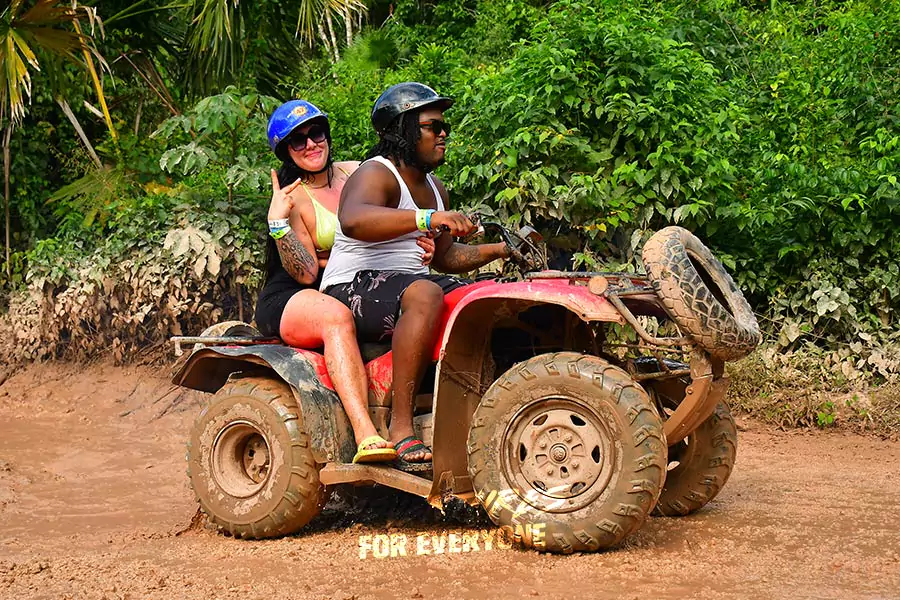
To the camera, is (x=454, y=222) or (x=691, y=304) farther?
(x=454, y=222)

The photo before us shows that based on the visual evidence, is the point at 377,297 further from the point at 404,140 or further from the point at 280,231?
the point at 404,140

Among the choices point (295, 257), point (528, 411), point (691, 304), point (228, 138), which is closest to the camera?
point (691, 304)

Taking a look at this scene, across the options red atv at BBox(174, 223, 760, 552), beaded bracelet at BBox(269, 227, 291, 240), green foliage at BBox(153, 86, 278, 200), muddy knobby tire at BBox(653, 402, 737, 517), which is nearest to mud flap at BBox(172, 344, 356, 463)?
red atv at BBox(174, 223, 760, 552)

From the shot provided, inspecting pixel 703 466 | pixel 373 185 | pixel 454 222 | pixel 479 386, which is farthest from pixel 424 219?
pixel 703 466

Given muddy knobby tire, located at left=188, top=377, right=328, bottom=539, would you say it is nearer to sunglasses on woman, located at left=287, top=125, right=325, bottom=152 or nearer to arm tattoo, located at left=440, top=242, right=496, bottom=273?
arm tattoo, located at left=440, top=242, right=496, bottom=273

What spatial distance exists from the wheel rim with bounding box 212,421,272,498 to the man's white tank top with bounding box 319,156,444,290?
2.73ft

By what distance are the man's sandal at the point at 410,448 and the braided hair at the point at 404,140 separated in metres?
1.30

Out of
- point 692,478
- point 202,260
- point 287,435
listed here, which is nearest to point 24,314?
point 202,260

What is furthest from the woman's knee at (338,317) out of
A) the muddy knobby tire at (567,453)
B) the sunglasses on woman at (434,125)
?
the sunglasses on woman at (434,125)

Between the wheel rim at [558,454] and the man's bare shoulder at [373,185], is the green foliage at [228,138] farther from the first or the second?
the wheel rim at [558,454]

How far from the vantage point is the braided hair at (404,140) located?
5.16 metres

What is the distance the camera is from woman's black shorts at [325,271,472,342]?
5008 mm

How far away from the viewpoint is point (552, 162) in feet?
26.8

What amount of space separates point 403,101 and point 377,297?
933 millimetres
